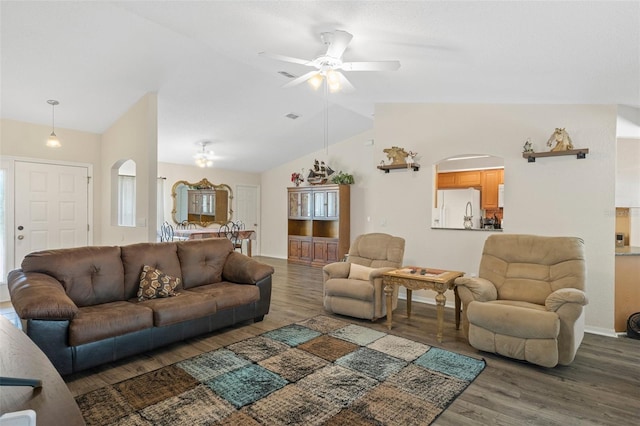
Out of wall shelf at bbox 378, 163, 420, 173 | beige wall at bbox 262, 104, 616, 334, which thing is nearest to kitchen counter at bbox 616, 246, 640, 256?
beige wall at bbox 262, 104, 616, 334

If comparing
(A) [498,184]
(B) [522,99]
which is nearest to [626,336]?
(B) [522,99]

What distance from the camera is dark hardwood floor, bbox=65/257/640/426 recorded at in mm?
2246

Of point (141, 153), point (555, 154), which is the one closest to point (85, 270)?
point (141, 153)

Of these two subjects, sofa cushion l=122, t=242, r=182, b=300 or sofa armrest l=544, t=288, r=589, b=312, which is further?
sofa cushion l=122, t=242, r=182, b=300

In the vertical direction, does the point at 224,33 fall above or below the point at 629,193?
above

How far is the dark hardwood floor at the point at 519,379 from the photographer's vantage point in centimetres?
225

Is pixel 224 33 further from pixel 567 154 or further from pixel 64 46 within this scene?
pixel 567 154

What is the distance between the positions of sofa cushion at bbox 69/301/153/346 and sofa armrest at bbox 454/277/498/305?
2860 mm

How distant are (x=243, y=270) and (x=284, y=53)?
96.2 inches

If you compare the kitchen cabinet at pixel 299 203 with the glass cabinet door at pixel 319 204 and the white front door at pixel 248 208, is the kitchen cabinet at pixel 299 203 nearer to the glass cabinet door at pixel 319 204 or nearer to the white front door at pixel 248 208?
the glass cabinet door at pixel 319 204

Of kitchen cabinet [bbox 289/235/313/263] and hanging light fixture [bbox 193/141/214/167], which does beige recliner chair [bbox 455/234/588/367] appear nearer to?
kitchen cabinet [bbox 289/235/313/263]

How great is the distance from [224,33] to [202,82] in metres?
1.60

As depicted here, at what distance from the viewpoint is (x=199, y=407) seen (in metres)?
2.29

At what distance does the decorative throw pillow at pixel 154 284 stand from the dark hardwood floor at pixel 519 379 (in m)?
0.52
